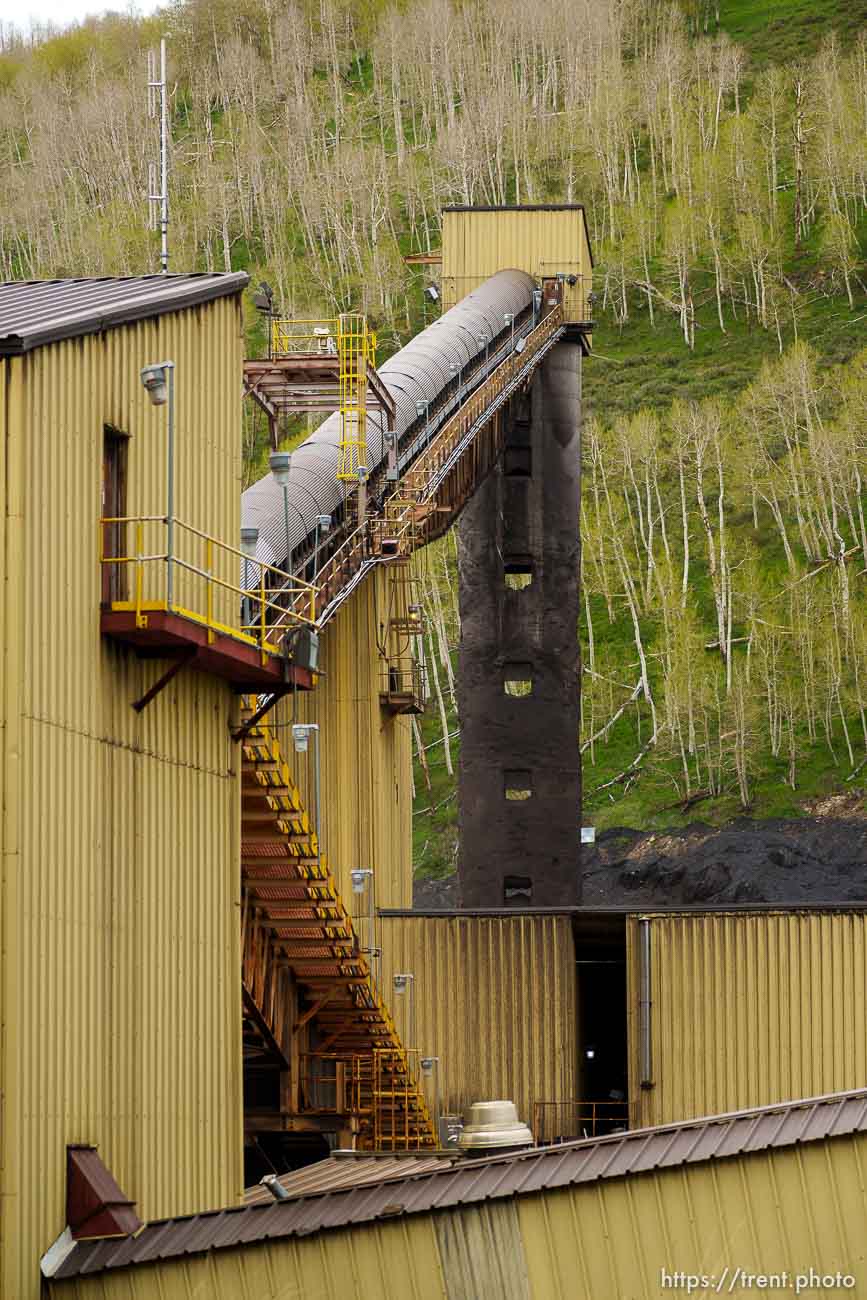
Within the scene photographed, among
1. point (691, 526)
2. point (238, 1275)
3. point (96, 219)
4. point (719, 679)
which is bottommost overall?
point (238, 1275)

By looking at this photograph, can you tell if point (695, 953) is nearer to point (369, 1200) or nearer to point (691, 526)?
point (369, 1200)

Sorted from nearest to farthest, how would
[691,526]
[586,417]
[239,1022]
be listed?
[239,1022], [691,526], [586,417]

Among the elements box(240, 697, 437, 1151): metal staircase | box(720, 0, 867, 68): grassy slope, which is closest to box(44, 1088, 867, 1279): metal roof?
box(240, 697, 437, 1151): metal staircase

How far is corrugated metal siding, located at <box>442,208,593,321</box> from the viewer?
52.3 m

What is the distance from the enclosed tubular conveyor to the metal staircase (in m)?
3.83

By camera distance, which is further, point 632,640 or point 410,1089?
point 632,640

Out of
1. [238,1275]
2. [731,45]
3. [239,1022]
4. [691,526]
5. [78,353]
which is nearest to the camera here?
[238,1275]

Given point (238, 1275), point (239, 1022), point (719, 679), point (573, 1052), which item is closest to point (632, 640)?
point (719, 679)

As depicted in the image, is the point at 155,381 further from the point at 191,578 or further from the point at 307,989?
the point at 307,989

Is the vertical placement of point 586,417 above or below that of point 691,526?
above

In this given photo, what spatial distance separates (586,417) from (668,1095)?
65.9 m

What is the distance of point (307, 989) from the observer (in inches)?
1378

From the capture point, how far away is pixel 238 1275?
1980 cm

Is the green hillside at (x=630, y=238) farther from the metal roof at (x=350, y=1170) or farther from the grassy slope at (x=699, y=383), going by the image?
the metal roof at (x=350, y=1170)
